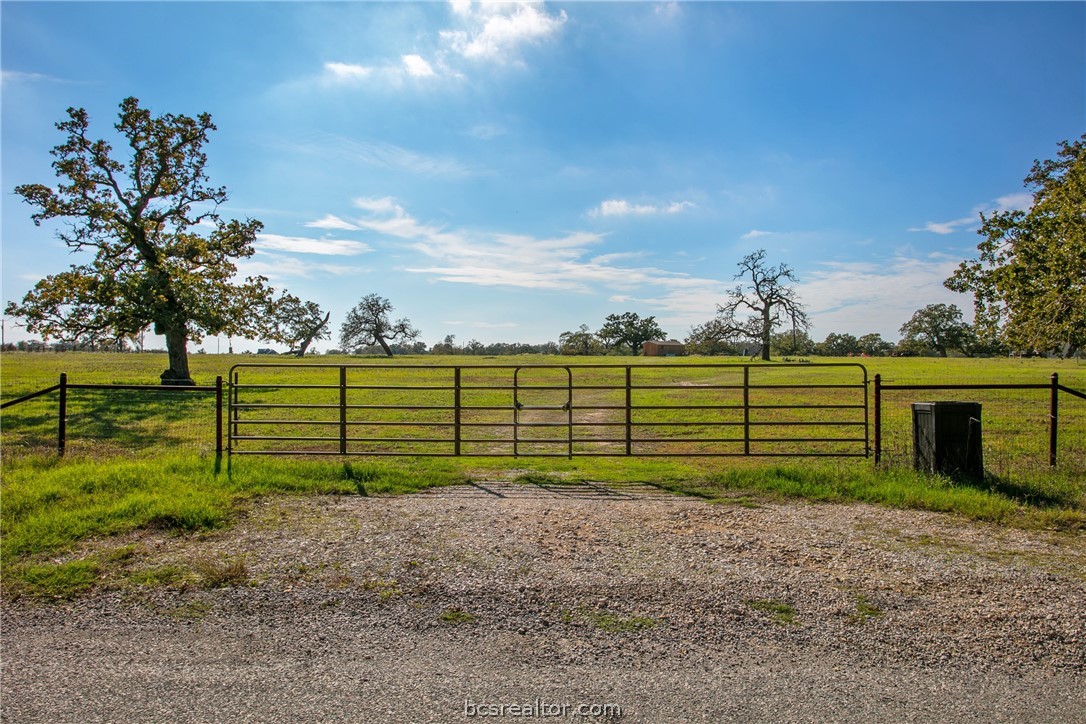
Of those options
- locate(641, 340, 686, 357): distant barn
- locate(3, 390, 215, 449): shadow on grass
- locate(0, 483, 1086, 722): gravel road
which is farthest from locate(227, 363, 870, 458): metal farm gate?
locate(641, 340, 686, 357): distant barn

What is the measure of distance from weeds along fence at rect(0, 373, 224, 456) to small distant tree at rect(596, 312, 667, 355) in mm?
84589

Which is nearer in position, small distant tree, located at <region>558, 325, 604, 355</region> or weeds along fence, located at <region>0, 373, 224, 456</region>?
weeds along fence, located at <region>0, 373, 224, 456</region>

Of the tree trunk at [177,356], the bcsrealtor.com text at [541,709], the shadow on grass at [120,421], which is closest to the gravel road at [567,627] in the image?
the bcsrealtor.com text at [541,709]

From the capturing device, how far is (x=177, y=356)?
84.8 ft

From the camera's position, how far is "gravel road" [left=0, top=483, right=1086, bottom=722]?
128 inches

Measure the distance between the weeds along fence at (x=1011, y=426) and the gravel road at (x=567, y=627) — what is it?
3297 millimetres

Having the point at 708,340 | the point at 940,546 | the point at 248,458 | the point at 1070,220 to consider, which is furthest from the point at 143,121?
the point at 708,340

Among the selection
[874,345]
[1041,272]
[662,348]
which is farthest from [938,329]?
[1041,272]

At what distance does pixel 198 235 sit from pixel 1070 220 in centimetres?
3014

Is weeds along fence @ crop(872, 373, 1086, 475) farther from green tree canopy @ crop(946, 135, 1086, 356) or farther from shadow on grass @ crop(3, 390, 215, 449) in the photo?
shadow on grass @ crop(3, 390, 215, 449)

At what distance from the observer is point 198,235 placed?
86.1ft

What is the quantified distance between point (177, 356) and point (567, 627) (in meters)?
26.9

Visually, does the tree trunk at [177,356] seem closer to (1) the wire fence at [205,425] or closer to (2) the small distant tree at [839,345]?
(1) the wire fence at [205,425]

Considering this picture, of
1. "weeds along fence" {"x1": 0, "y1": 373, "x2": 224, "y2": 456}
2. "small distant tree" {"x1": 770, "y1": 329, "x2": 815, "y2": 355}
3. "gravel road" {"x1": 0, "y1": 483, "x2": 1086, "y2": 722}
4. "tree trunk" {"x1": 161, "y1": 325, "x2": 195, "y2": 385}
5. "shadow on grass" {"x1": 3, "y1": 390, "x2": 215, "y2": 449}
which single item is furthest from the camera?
"small distant tree" {"x1": 770, "y1": 329, "x2": 815, "y2": 355}
